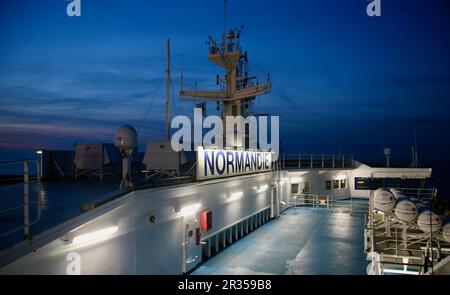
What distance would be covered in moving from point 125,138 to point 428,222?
1058 centimetres

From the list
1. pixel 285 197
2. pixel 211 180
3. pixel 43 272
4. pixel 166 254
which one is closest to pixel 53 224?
pixel 43 272

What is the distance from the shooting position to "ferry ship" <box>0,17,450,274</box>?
6.01 m

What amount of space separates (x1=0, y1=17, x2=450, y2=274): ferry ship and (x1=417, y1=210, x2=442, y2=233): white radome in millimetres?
37

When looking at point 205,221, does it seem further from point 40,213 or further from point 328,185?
point 328,185

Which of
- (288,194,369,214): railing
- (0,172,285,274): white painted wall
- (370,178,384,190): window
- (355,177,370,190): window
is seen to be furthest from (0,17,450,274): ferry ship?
(370,178,384,190): window

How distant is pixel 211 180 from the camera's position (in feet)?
39.7

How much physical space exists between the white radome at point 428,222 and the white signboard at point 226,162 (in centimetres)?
772

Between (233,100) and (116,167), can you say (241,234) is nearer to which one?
(116,167)

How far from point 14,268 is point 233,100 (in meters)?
19.0

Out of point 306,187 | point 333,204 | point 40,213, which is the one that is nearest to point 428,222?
point 40,213

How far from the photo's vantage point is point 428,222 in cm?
1030

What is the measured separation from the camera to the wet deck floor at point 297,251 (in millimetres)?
11133

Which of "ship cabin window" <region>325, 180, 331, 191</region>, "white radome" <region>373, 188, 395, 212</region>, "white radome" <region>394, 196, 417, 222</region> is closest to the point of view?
"white radome" <region>394, 196, 417, 222</region>

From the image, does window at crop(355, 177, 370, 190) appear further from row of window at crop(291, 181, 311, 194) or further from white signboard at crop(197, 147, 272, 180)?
white signboard at crop(197, 147, 272, 180)
